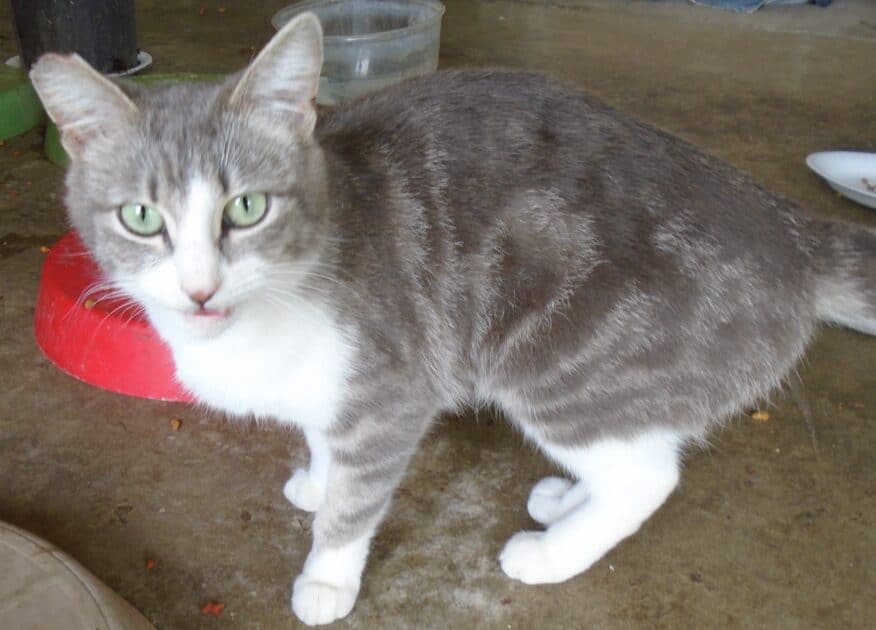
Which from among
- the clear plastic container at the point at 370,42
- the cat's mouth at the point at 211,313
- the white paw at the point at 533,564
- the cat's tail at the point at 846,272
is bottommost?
the white paw at the point at 533,564

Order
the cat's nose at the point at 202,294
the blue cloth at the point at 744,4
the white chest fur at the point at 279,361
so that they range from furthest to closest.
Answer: the blue cloth at the point at 744,4
the white chest fur at the point at 279,361
the cat's nose at the point at 202,294

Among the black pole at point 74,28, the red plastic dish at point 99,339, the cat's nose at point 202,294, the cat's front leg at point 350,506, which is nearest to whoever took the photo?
→ the cat's nose at point 202,294

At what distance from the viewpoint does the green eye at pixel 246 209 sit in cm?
147

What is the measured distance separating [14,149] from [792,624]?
139 inches

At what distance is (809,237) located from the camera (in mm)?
1844

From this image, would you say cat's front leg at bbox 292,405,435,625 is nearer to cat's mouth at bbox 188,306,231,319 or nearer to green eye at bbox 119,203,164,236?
cat's mouth at bbox 188,306,231,319

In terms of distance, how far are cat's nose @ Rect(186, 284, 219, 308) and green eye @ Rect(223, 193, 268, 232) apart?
13 centimetres

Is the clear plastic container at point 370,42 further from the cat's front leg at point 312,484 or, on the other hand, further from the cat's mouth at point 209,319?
the cat's mouth at point 209,319

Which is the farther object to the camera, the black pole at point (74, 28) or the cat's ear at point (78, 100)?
the black pole at point (74, 28)

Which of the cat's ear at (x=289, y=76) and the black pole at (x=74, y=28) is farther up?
the cat's ear at (x=289, y=76)

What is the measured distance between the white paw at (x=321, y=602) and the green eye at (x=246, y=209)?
2.67ft

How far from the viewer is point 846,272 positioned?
1.84 m

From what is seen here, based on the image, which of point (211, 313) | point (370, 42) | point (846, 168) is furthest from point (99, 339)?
point (846, 168)

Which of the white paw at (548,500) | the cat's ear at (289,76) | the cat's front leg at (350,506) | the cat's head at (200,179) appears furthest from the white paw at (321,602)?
the cat's ear at (289,76)
